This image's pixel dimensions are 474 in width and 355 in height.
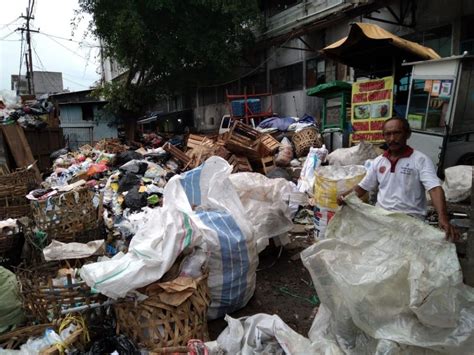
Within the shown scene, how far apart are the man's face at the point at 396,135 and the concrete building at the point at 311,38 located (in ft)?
21.8

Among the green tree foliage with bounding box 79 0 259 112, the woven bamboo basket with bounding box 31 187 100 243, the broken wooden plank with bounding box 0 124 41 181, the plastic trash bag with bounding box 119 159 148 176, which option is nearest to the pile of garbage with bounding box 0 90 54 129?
the broken wooden plank with bounding box 0 124 41 181

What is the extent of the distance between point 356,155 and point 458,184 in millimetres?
2256

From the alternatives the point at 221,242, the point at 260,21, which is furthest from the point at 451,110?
the point at 260,21

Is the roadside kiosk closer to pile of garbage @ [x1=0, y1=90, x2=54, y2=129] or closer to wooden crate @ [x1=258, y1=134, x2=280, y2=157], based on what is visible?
wooden crate @ [x1=258, y1=134, x2=280, y2=157]

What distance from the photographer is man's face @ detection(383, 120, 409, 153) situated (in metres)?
2.45

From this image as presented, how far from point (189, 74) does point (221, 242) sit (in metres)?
12.8

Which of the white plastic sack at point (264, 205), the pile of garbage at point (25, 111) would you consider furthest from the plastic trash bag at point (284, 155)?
the pile of garbage at point (25, 111)

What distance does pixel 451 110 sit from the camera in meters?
4.95

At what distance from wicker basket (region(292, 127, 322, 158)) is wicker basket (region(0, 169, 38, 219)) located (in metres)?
5.30

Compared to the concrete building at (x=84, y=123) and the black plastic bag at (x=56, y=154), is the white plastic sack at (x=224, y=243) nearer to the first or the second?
the black plastic bag at (x=56, y=154)

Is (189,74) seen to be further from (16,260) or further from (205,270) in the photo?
(205,270)

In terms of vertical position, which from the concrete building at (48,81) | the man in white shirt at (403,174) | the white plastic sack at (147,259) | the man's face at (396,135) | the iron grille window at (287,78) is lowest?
the white plastic sack at (147,259)

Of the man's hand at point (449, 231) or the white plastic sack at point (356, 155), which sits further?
the white plastic sack at point (356, 155)

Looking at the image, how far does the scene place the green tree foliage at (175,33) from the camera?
12.4 metres
